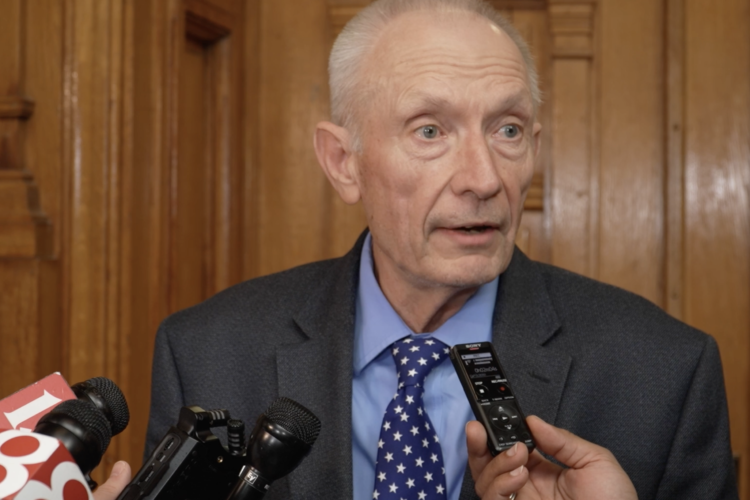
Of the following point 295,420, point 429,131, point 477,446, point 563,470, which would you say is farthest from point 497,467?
point 429,131

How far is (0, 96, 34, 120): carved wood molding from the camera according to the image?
6.06 ft

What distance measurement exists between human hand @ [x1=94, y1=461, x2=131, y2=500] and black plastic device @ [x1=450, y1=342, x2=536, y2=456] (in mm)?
393

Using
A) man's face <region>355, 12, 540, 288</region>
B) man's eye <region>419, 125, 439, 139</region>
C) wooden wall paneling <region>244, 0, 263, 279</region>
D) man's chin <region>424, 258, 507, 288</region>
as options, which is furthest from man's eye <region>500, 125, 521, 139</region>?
wooden wall paneling <region>244, 0, 263, 279</region>

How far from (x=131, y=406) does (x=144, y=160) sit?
1.86ft

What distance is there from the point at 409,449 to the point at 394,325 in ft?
0.82

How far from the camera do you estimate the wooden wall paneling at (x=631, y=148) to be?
6.75ft

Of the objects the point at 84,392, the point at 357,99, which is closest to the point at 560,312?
→ the point at 357,99

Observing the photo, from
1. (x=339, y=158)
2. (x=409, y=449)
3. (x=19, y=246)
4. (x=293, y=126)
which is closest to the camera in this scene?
(x=409, y=449)

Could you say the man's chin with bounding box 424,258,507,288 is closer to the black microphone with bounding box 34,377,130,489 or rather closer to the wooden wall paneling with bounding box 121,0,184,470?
the black microphone with bounding box 34,377,130,489

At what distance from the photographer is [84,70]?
1.86 meters

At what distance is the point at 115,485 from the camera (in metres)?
0.86

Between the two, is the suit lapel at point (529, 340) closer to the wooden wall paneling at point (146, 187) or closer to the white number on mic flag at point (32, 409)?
the white number on mic flag at point (32, 409)

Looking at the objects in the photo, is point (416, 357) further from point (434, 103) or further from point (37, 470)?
point (37, 470)

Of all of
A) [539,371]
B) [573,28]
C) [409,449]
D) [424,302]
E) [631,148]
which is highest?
[573,28]
